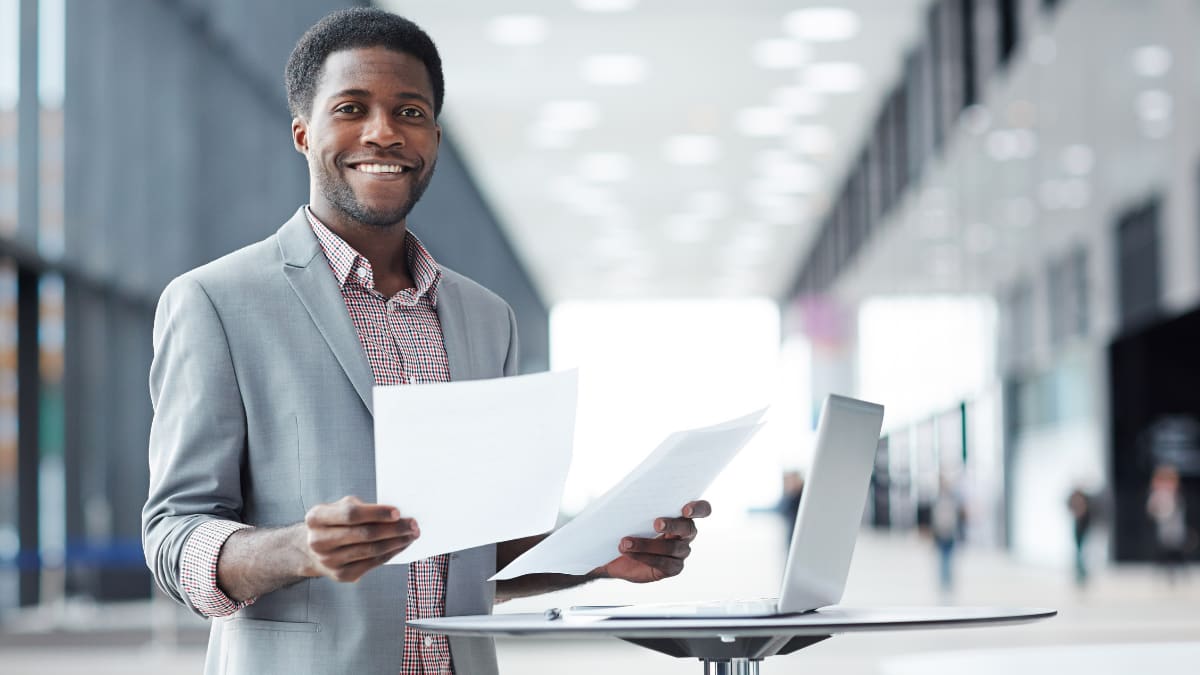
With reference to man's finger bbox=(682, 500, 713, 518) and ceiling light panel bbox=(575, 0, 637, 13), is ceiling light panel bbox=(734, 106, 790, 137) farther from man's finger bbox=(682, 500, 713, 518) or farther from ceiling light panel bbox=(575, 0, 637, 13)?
man's finger bbox=(682, 500, 713, 518)

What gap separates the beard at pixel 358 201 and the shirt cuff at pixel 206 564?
0.48 metres

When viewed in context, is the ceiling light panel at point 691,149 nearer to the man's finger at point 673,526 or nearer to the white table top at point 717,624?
the man's finger at point 673,526

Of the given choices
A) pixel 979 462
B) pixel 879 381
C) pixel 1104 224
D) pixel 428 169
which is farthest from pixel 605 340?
pixel 428 169

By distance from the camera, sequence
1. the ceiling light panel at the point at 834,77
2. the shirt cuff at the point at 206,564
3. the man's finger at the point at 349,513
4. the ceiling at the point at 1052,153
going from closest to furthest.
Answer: the man's finger at the point at 349,513
the shirt cuff at the point at 206,564
the ceiling at the point at 1052,153
the ceiling light panel at the point at 834,77

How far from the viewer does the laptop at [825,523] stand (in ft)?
5.79

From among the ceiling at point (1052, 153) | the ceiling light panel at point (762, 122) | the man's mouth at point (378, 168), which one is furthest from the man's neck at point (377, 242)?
the ceiling light panel at point (762, 122)

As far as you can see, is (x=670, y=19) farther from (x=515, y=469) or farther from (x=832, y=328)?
(x=515, y=469)

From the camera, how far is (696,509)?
2012 mm

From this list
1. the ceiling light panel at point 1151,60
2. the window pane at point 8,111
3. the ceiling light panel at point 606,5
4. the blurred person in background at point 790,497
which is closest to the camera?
the window pane at point 8,111

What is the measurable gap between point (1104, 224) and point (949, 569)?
4930 millimetres

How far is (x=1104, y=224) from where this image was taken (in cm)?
1669

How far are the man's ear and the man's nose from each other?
0.14 m

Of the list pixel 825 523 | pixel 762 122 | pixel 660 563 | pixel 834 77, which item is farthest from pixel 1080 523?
pixel 825 523

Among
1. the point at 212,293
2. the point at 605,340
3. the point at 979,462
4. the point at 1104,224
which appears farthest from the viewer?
the point at 605,340
